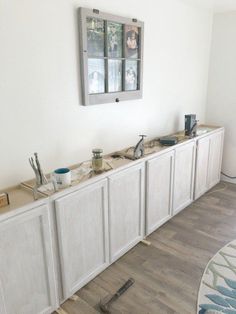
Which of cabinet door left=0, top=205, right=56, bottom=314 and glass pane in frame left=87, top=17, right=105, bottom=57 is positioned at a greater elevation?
glass pane in frame left=87, top=17, right=105, bottom=57

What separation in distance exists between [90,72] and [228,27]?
2340mm

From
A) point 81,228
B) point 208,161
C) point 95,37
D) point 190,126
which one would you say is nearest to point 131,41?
point 95,37

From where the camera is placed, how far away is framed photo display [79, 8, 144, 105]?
1989 mm

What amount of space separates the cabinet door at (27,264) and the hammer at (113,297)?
0.35m

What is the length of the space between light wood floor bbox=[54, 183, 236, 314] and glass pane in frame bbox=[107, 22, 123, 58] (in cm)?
172

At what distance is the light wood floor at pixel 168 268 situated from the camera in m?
1.81

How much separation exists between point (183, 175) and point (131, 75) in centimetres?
122

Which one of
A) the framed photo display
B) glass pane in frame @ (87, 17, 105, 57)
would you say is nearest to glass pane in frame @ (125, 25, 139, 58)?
the framed photo display

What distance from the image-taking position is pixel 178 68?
308 centimetres

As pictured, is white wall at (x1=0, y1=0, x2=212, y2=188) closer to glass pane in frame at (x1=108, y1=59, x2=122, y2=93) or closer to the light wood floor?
glass pane in frame at (x1=108, y1=59, x2=122, y2=93)

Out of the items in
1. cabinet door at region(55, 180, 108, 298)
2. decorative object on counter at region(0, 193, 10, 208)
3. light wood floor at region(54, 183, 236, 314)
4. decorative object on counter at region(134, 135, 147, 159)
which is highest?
decorative object on counter at region(134, 135, 147, 159)

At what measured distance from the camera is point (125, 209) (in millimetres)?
2188

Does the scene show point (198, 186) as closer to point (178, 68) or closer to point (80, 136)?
point (178, 68)

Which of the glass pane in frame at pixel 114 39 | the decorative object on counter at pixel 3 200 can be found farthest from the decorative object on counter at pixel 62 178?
the glass pane in frame at pixel 114 39
